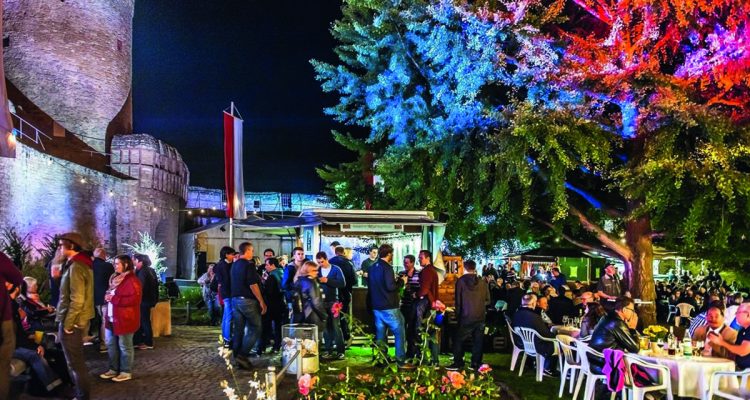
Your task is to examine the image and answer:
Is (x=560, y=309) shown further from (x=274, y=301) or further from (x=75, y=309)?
(x=75, y=309)

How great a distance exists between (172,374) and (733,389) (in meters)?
5.83

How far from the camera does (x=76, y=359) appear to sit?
5.54 metres

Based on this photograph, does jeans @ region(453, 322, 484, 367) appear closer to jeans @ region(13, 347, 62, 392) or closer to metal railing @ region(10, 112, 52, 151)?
jeans @ region(13, 347, 62, 392)

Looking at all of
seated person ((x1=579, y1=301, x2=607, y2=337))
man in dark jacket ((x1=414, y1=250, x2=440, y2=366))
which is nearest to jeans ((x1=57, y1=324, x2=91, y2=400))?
man in dark jacket ((x1=414, y1=250, x2=440, y2=366))

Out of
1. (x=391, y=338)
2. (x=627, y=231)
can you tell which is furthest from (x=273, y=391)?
(x=627, y=231)

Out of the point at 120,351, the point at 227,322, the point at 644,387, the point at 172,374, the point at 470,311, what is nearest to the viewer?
the point at 644,387

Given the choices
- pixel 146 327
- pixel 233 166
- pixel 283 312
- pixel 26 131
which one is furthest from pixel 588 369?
pixel 26 131

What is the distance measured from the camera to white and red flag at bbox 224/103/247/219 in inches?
436

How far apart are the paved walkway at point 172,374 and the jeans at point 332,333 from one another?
2.87 feet

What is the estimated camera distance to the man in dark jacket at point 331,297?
8.38 meters

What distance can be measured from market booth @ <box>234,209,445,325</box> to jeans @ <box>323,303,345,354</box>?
1.59 meters

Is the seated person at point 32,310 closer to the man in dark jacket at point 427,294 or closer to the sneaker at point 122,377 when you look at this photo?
the sneaker at point 122,377

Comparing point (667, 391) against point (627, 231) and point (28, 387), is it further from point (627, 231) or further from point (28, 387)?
point (627, 231)

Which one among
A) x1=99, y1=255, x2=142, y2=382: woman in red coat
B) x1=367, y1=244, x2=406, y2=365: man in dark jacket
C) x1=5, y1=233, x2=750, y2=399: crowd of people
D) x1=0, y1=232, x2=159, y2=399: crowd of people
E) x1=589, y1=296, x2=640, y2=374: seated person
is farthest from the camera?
x1=367, y1=244, x2=406, y2=365: man in dark jacket
